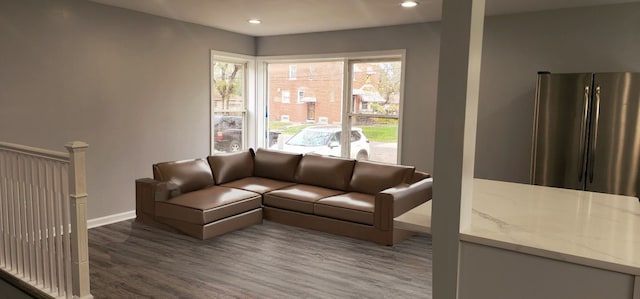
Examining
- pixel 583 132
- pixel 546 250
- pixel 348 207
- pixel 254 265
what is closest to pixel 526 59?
pixel 583 132

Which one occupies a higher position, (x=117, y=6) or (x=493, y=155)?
(x=117, y=6)

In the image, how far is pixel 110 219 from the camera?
199 inches

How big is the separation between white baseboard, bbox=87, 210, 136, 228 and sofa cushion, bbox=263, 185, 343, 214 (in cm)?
162

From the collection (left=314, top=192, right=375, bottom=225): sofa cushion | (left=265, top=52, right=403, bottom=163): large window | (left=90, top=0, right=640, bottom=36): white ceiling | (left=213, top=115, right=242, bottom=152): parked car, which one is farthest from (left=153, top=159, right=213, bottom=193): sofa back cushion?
(left=265, top=52, right=403, bottom=163): large window

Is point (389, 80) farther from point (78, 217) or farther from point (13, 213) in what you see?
point (13, 213)

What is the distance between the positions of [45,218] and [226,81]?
→ 370 cm

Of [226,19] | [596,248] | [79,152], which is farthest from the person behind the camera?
[226,19]

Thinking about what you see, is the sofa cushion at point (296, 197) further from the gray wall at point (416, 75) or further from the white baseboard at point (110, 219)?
→ the white baseboard at point (110, 219)

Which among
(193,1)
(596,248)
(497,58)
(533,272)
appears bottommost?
(533,272)

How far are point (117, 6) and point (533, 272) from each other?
489 cm

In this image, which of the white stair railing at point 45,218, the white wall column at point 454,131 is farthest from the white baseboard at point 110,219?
the white wall column at point 454,131

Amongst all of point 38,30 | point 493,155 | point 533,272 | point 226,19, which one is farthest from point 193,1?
point 533,272

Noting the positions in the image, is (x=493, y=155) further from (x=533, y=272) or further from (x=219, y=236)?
(x=533, y=272)

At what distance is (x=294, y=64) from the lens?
671 centimetres
